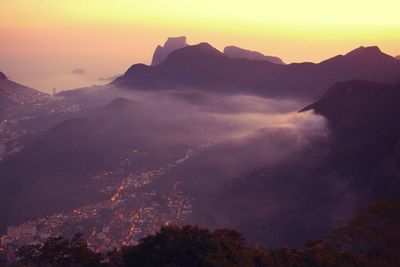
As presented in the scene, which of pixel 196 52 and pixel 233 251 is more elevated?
pixel 196 52

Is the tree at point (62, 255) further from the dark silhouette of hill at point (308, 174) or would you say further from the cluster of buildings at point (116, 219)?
the dark silhouette of hill at point (308, 174)

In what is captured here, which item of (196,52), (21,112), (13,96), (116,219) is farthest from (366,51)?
(13,96)

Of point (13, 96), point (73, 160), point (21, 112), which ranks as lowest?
point (73, 160)

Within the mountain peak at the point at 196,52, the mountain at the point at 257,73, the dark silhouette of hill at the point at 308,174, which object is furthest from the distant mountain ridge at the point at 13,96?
the dark silhouette of hill at the point at 308,174

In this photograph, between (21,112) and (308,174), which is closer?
(308,174)

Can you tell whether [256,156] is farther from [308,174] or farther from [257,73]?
[257,73]

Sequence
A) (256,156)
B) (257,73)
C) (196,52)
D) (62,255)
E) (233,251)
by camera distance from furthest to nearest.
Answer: (196,52), (257,73), (256,156), (62,255), (233,251)
